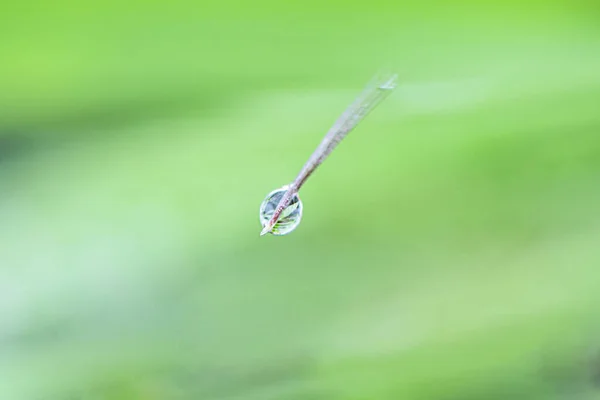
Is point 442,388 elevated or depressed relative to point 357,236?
depressed

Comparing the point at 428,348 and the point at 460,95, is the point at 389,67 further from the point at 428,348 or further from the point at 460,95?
the point at 428,348

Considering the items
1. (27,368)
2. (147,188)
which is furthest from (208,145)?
(27,368)

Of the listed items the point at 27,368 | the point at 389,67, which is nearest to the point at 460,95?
the point at 389,67

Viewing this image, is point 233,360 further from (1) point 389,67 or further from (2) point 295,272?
(1) point 389,67

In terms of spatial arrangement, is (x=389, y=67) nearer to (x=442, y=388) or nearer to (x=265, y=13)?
(x=265, y=13)

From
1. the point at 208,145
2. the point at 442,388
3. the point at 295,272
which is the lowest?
the point at 442,388

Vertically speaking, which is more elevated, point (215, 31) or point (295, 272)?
point (215, 31)
